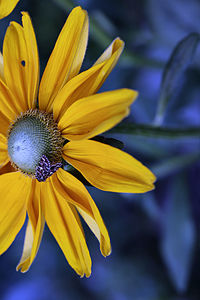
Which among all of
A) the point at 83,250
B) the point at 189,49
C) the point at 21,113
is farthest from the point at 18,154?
the point at 189,49

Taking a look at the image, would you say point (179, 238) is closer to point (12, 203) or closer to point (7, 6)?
point (12, 203)

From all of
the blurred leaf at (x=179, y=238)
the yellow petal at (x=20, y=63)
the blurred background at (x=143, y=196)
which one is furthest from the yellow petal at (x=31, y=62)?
the blurred leaf at (x=179, y=238)

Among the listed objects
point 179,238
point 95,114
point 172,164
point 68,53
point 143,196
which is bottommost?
point 179,238

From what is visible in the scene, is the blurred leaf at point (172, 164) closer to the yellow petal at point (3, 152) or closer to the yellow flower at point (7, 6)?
the yellow petal at point (3, 152)

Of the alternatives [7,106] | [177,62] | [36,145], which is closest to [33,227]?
[36,145]

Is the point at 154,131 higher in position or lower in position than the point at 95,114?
lower

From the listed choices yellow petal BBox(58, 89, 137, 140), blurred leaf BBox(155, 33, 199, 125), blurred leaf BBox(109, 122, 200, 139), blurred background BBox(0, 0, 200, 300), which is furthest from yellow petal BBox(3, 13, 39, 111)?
blurred background BBox(0, 0, 200, 300)

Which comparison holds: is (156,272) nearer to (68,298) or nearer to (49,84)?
(68,298)
